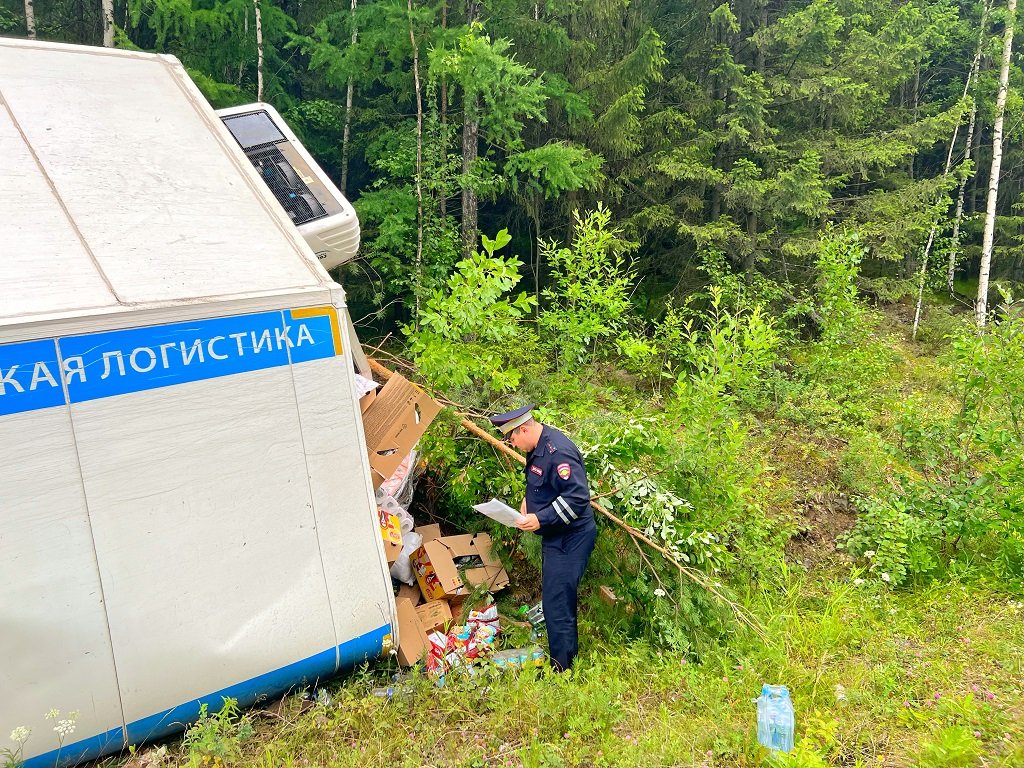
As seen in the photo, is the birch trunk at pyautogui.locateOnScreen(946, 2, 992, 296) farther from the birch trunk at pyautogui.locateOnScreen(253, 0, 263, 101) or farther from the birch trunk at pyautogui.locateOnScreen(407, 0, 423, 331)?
the birch trunk at pyautogui.locateOnScreen(253, 0, 263, 101)

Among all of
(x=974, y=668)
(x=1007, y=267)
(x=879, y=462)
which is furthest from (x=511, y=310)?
(x=1007, y=267)

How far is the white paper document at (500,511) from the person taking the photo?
3.56 meters

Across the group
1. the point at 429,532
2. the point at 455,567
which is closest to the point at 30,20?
the point at 429,532

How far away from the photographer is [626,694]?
360cm

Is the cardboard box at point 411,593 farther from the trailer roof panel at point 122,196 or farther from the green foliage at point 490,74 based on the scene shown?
the green foliage at point 490,74

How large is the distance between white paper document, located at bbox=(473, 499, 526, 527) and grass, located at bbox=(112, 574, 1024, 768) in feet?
2.84

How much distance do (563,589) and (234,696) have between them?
1.92 metres

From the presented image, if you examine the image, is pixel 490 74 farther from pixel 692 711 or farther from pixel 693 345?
pixel 692 711

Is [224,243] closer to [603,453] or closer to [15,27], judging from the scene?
[603,453]

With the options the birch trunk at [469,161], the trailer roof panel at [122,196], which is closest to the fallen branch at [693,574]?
the trailer roof panel at [122,196]

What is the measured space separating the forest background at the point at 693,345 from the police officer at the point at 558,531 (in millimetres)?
339

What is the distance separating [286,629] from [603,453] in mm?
2393

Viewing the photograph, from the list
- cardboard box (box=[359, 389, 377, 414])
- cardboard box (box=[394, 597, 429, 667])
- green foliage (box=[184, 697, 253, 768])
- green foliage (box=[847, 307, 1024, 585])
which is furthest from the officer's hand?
green foliage (box=[847, 307, 1024, 585])

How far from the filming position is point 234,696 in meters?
3.22
